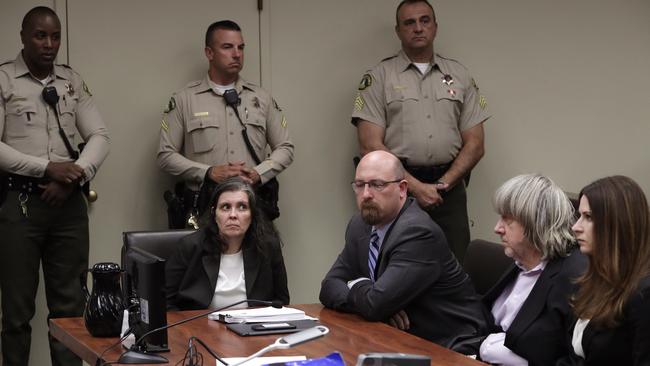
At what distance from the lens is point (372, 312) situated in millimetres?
3705

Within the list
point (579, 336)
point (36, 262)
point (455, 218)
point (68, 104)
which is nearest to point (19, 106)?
point (68, 104)

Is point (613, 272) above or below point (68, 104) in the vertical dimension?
below

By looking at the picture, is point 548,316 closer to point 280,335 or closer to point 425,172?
point 280,335

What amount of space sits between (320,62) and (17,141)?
196cm

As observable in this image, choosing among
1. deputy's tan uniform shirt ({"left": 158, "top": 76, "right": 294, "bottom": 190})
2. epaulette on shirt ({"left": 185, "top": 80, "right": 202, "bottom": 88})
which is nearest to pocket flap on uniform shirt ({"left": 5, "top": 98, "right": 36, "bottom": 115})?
deputy's tan uniform shirt ({"left": 158, "top": 76, "right": 294, "bottom": 190})

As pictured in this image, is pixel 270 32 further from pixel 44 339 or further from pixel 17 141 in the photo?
pixel 44 339

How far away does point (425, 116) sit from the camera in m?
5.87

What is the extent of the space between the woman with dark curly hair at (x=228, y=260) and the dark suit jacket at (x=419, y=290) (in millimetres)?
447

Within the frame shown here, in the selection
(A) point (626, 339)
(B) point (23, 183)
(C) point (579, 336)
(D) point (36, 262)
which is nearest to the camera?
(A) point (626, 339)

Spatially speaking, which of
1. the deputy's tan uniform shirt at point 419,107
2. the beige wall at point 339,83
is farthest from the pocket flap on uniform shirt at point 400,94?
the beige wall at point 339,83

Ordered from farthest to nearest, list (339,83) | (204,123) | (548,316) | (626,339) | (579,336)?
(339,83) < (204,123) < (548,316) < (579,336) < (626,339)

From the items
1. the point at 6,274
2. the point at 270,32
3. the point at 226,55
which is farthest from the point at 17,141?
the point at 270,32

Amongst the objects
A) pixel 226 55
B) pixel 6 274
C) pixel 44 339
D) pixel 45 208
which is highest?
pixel 226 55

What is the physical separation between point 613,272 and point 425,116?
9.87ft
